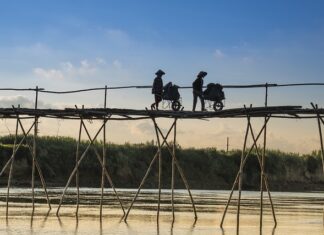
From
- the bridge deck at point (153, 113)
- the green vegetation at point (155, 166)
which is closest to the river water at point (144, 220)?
the bridge deck at point (153, 113)

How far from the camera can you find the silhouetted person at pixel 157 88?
776 inches

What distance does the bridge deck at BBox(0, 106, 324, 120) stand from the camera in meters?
17.3

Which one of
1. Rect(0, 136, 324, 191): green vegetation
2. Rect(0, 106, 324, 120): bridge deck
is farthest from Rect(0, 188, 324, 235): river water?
Rect(0, 136, 324, 191): green vegetation

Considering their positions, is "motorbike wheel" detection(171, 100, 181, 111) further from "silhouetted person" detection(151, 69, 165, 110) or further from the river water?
the river water

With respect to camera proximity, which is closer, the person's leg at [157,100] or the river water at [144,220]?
the river water at [144,220]

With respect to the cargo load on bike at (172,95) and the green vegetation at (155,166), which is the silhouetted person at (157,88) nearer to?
the cargo load on bike at (172,95)

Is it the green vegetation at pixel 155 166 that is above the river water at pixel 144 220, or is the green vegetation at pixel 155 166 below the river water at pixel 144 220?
above

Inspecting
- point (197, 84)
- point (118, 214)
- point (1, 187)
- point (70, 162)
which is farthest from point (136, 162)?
point (197, 84)

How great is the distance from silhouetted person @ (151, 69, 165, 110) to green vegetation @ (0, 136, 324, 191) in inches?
775

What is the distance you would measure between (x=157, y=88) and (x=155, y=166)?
2782cm

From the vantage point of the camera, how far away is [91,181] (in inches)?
1709

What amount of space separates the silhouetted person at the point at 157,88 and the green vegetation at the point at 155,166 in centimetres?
1968

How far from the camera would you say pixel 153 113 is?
19234 mm

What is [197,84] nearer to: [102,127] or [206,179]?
[102,127]
